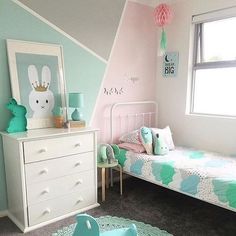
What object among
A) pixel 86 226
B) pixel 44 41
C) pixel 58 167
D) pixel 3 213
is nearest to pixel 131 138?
pixel 58 167

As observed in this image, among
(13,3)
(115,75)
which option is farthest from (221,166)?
(13,3)

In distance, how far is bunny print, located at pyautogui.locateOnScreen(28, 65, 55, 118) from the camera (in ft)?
8.34

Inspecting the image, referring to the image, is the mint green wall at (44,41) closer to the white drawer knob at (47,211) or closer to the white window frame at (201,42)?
the white drawer knob at (47,211)

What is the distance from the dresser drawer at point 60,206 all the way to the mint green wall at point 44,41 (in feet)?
1.45

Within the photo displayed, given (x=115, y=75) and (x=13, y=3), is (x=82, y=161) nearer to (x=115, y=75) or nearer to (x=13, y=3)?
(x=115, y=75)

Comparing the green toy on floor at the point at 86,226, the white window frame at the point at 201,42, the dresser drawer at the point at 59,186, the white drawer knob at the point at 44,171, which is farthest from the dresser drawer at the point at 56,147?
the white window frame at the point at 201,42

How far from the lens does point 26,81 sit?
98.3 inches

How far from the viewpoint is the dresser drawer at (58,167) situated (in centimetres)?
224

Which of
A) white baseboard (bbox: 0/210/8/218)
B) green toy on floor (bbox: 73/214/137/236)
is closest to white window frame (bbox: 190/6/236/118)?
green toy on floor (bbox: 73/214/137/236)

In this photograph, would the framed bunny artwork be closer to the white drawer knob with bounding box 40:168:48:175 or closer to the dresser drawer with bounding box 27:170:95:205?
the white drawer knob with bounding box 40:168:48:175

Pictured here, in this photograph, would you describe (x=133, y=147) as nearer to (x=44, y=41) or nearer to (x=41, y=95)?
(x=41, y=95)

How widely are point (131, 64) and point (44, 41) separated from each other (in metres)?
1.28

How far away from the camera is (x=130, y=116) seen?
3.53m

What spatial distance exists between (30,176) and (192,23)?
270cm
